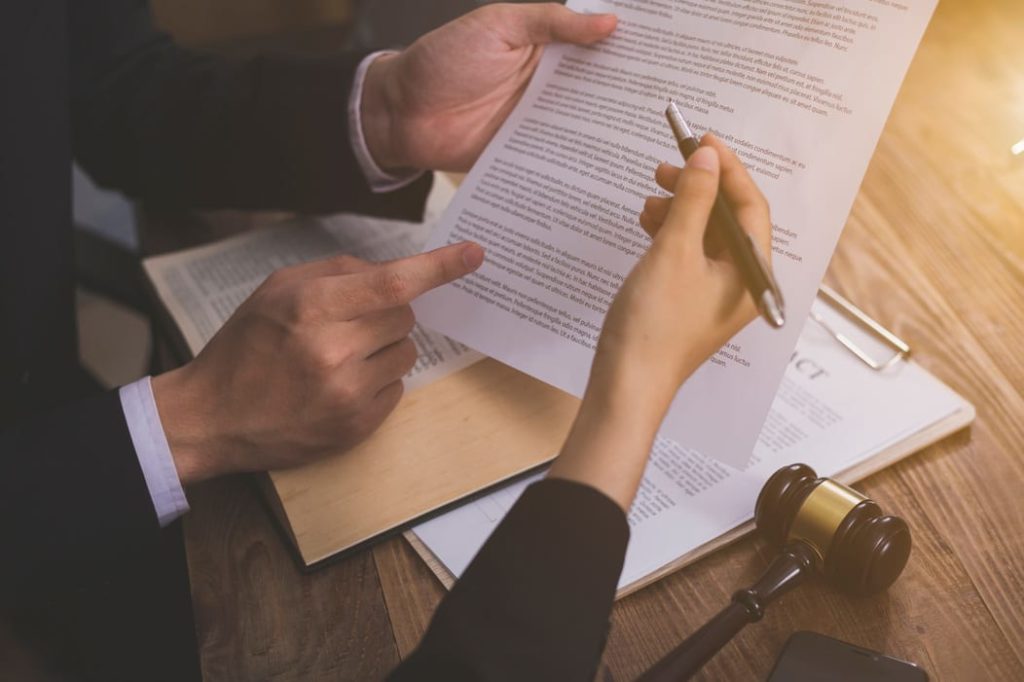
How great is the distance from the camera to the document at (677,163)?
62 centimetres

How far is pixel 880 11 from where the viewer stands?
662mm

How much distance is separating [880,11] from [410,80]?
1.41 ft

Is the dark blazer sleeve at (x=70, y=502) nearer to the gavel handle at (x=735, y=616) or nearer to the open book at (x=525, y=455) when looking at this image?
the open book at (x=525, y=455)

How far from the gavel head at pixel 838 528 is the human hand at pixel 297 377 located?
11.6 inches

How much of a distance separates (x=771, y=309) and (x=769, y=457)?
229 mm

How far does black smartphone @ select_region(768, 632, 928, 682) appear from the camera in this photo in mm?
516

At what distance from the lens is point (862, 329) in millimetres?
780

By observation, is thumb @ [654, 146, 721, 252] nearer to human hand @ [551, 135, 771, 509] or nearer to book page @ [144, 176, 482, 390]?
human hand @ [551, 135, 771, 509]

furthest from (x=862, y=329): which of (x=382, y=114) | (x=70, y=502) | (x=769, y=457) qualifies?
(x=70, y=502)

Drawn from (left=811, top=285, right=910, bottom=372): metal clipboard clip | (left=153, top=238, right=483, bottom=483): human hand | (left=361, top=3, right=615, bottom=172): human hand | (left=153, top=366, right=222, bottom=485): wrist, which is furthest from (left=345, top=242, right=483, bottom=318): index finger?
(left=811, top=285, right=910, bottom=372): metal clipboard clip

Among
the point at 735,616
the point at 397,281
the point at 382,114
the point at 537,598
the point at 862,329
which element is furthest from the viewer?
the point at 382,114

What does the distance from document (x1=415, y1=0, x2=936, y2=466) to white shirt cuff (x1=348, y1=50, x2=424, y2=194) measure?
0.17 m

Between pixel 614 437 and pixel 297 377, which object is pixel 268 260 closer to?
pixel 297 377

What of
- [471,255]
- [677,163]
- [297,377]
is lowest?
[297,377]
